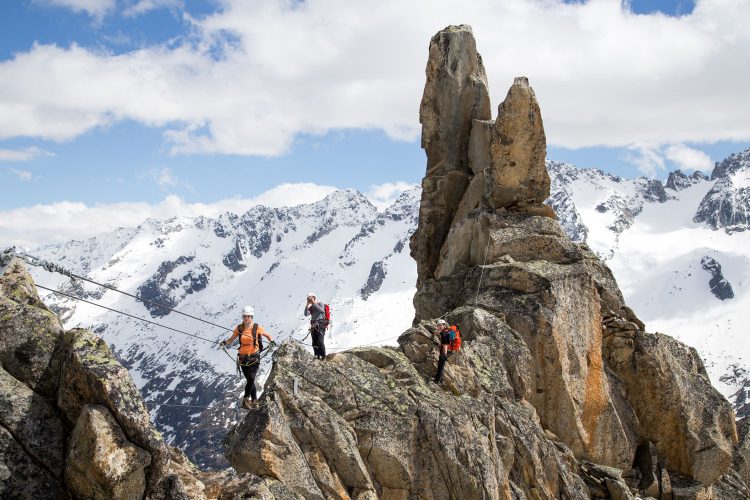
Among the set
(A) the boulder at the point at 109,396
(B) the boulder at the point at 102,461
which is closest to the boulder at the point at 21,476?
(B) the boulder at the point at 102,461

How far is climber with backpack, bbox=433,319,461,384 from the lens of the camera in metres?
28.3

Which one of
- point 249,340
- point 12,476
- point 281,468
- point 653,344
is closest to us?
point 12,476

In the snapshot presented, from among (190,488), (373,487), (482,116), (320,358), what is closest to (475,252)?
(482,116)

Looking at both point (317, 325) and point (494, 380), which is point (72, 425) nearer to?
point (317, 325)

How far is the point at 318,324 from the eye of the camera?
27.3 m

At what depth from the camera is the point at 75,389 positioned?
654 inches

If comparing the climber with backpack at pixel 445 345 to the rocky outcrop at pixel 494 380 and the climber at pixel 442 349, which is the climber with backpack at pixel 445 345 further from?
the rocky outcrop at pixel 494 380

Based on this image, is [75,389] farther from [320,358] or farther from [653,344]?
[653,344]

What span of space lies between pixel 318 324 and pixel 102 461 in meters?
12.3

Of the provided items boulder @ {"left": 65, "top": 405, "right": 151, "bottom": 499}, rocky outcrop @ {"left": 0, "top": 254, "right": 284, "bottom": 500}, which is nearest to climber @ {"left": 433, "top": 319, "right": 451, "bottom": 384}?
rocky outcrop @ {"left": 0, "top": 254, "right": 284, "bottom": 500}

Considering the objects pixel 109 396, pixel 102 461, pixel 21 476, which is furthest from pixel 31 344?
pixel 102 461

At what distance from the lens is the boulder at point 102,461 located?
51.7ft

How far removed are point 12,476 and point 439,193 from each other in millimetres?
34400

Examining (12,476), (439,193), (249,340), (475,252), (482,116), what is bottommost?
(12,476)
